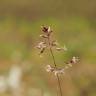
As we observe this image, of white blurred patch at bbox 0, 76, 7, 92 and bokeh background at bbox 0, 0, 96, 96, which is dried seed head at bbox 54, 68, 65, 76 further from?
white blurred patch at bbox 0, 76, 7, 92

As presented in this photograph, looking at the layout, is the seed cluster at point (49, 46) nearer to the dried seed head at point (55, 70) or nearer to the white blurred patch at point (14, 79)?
the dried seed head at point (55, 70)

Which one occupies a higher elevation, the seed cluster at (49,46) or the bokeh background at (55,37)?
the bokeh background at (55,37)

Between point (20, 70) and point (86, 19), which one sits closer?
point (20, 70)

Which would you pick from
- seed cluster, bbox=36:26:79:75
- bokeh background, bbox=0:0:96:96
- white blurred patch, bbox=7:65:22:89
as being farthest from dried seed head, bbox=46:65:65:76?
white blurred patch, bbox=7:65:22:89

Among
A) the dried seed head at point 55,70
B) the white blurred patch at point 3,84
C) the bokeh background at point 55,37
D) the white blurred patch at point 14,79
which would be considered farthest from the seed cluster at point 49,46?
the white blurred patch at point 14,79

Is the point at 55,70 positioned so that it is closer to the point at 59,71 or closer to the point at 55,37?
the point at 59,71

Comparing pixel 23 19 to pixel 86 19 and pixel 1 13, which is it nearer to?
pixel 1 13

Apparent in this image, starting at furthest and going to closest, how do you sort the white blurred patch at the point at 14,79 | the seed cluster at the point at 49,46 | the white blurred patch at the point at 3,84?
the white blurred patch at the point at 14,79, the white blurred patch at the point at 3,84, the seed cluster at the point at 49,46

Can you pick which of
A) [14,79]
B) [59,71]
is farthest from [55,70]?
[14,79]

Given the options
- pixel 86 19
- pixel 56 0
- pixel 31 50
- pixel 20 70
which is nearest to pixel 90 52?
pixel 31 50
